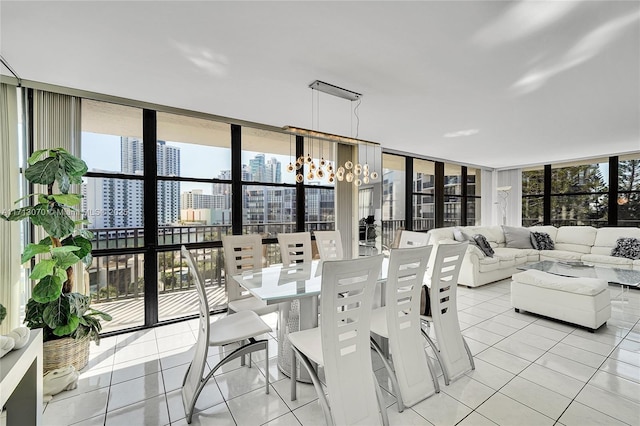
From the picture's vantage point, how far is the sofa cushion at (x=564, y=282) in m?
3.12

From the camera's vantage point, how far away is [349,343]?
1.69m

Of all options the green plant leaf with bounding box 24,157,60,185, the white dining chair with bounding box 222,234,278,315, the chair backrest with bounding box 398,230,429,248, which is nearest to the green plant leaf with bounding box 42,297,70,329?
the green plant leaf with bounding box 24,157,60,185

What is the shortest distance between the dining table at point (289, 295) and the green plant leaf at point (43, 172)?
1.61m

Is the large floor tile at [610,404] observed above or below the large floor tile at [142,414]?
above

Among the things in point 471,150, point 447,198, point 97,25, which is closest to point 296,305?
point 97,25

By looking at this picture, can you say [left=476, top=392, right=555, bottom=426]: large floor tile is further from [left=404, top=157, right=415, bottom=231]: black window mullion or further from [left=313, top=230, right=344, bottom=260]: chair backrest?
[left=404, top=157, right=415, bottom=231]: black window mullion

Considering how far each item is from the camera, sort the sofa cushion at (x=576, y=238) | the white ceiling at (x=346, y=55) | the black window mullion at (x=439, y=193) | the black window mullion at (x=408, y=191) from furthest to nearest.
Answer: the black window mullion at (x=439, y=193), the black window mullion at (x=408, y=191), the sofa cushion at (x=576, y=238), the white ceiling at (x=346, y=55)

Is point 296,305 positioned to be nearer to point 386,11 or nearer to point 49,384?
point 49,384

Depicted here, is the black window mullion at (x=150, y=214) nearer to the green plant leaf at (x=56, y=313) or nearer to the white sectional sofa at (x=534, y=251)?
the green plant leaf at (x=56, y=313)

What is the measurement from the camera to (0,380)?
3.70 ft

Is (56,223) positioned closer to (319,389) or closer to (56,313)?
(56,313)

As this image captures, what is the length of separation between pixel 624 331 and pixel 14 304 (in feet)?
19.6

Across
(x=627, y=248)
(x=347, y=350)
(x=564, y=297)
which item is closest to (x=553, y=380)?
(x=564, y=297)

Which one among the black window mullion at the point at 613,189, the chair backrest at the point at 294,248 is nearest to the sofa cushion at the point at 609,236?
the black window mullion at the point at 613,189
